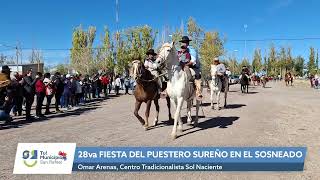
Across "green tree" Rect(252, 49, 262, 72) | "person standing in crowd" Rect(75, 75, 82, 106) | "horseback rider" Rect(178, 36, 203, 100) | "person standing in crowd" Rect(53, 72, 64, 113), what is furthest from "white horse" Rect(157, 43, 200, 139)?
"green tree" Rect(252, 49, 262, 72)

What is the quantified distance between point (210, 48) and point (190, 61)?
4050 centimetres

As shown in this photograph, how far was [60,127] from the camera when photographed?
1438cm

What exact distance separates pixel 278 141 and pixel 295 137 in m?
1.05

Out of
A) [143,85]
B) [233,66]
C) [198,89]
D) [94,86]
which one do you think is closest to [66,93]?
[94,86]

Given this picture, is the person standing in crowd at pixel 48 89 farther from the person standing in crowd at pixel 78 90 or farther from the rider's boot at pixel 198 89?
the rider's boot at pixel 198 89

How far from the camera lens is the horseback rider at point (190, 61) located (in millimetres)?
12434

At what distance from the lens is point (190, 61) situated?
1262 centimetres

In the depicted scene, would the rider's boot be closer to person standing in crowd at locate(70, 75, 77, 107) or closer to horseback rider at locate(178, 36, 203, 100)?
horseback rider at locate(178, 36, 203, 100)

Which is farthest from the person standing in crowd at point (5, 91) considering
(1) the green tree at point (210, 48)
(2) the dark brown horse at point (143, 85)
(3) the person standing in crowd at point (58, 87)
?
(1) the green tree at point (210, 48)

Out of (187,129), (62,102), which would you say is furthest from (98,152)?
(62,102)

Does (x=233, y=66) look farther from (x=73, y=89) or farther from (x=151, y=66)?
(x=151, y=66)

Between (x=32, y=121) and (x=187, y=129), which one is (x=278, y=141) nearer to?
(x=187, y=129)

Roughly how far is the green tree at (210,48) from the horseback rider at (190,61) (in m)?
36.8

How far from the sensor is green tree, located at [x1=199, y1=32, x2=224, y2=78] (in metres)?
51.6
